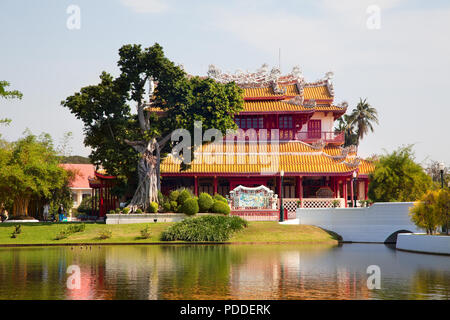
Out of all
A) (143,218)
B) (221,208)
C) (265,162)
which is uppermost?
(265,162)

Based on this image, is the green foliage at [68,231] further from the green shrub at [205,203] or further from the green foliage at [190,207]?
the green shrub at [205,203]

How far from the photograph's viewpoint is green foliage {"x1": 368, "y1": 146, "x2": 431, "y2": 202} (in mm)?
48125

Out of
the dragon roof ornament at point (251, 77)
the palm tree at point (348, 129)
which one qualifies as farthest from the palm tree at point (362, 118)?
the dragon roof ornament at point (251, 77)

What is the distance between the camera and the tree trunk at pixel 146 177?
46188 millimetres

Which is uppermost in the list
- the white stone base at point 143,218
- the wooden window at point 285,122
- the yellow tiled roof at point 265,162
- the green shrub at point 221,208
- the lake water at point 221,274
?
the wooden window at point 285,122

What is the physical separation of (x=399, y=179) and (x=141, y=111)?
71.7 feet

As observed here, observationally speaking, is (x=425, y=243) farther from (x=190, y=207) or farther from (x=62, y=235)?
(x=62, y=235)

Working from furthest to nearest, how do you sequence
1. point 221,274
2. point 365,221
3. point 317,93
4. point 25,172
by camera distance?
point 317,93 < point 25,172 < point 365,221 < point 221,274

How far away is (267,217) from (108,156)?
Answer: 13.4 meters

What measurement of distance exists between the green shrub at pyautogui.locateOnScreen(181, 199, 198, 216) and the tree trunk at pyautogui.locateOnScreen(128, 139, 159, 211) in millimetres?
3431

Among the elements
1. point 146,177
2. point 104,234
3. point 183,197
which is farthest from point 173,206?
point 104,234

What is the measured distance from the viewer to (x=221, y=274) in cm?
2125

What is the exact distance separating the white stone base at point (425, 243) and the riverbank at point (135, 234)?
22.2 ft
